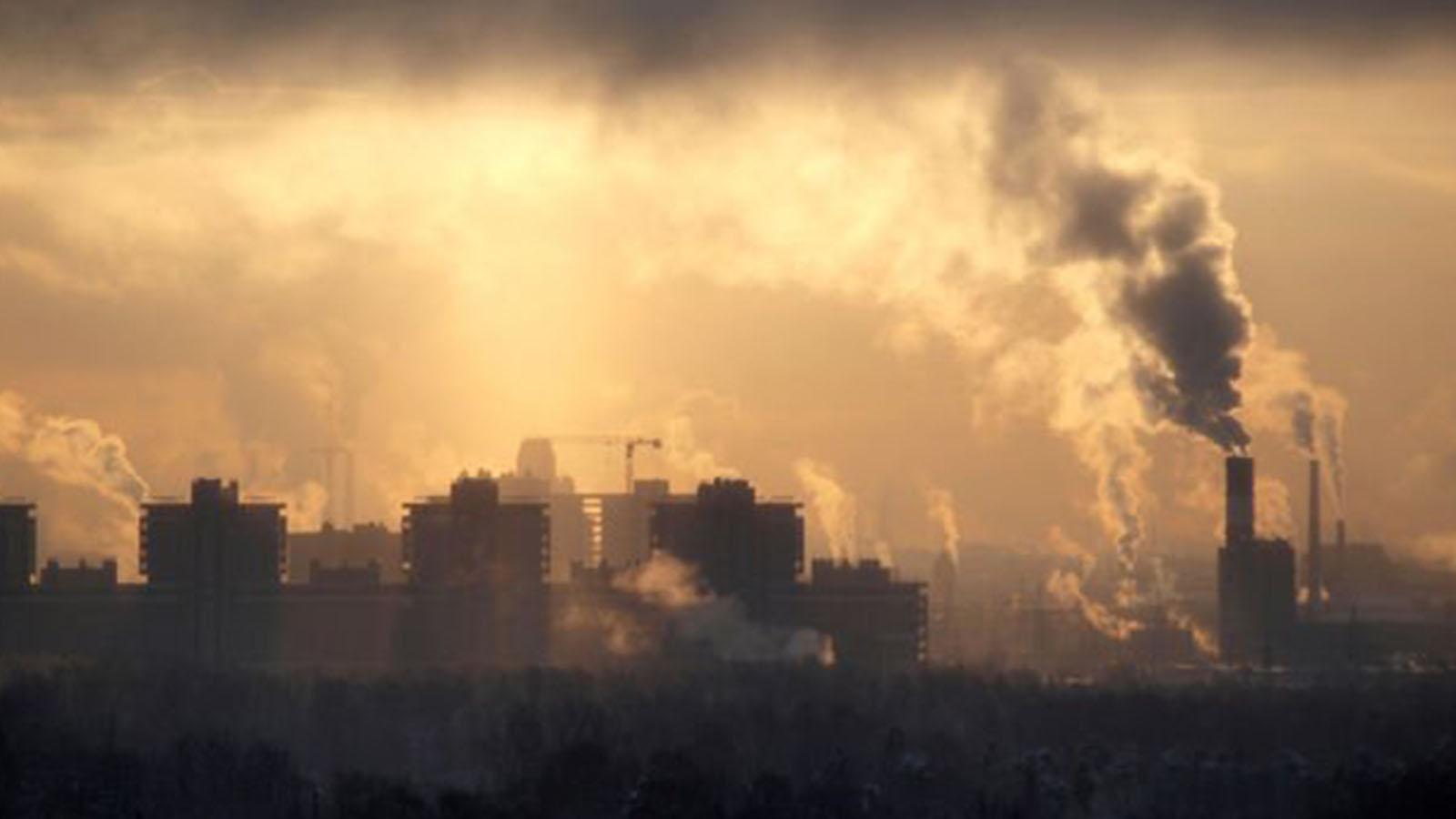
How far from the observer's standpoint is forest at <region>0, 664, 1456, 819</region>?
349 feet

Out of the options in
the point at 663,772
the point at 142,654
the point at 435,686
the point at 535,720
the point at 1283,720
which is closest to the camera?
the point at 663,772

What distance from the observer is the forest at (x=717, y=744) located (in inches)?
4183

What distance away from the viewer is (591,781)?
110 m

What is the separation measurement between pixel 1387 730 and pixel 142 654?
7313 cm

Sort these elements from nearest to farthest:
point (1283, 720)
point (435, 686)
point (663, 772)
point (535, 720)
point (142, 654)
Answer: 1. point (663, 772)
2. point (535, 720)
3. point (1283, 720)
4. point (435, 686)
5. point (142, 654)

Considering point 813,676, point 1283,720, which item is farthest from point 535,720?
point 813,676

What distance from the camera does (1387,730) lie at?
13888 cm

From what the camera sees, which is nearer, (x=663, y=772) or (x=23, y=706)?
(x=663, y=772)

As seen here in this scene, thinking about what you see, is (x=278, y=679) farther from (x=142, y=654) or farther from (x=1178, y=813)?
(x=1178, y=813)

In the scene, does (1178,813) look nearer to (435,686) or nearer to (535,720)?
(535,720)

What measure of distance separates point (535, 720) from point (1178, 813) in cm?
3240

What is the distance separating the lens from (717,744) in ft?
423

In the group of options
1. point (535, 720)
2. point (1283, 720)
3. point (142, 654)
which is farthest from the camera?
point (142, 654)

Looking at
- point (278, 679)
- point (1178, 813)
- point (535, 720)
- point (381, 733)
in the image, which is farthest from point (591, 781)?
point (278, 679)
